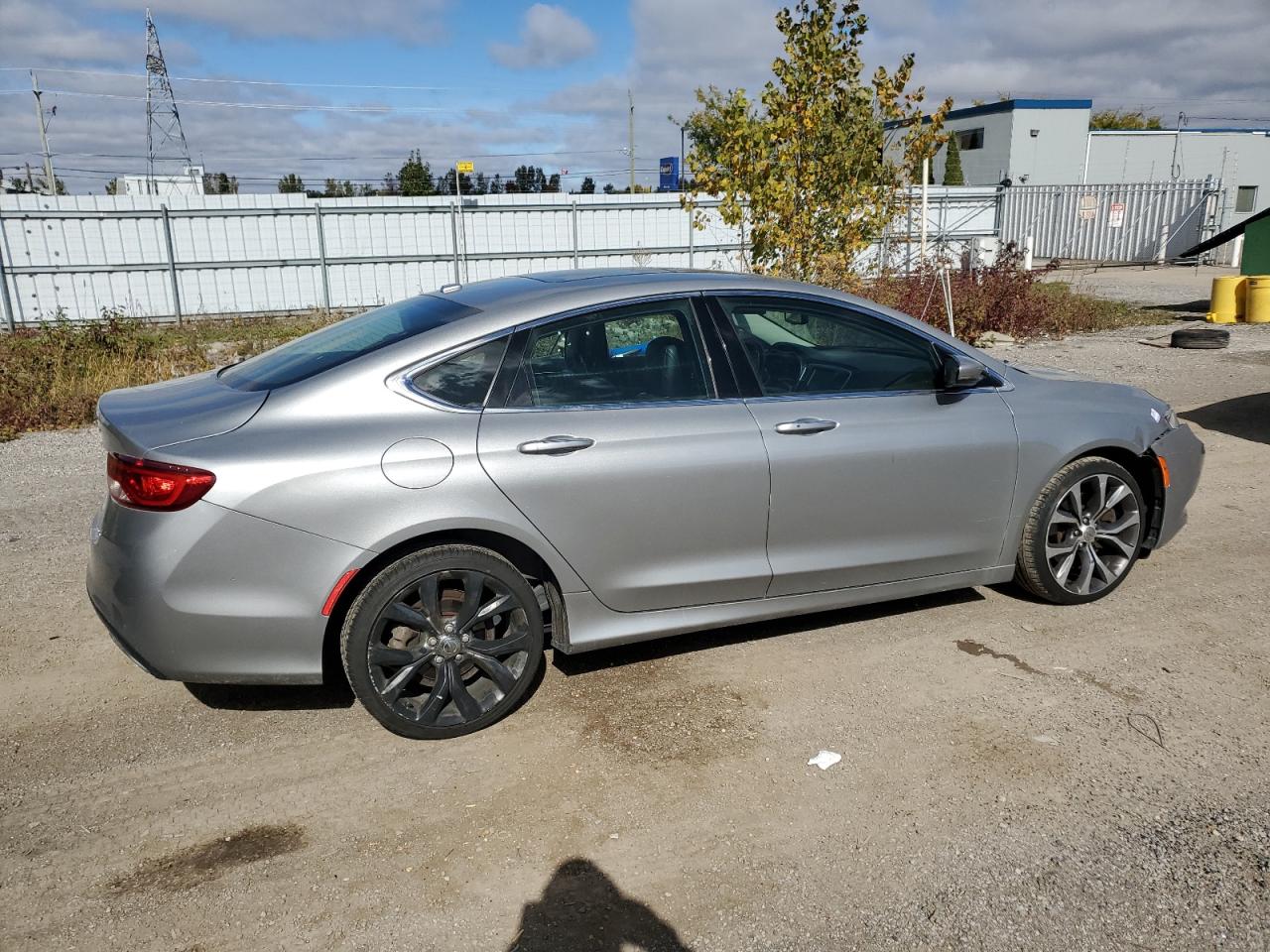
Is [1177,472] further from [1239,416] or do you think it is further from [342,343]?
[1239,416]

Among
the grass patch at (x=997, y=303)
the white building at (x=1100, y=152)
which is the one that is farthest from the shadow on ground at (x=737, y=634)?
the white building at (x=1100, y=152)

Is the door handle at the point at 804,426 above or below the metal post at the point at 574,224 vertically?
below

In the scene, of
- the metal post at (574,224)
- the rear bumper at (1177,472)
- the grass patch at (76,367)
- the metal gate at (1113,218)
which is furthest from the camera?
the metal gate at (1113,218)

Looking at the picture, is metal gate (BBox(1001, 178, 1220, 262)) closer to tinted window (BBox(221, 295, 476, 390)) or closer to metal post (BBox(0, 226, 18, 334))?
metal post (BBox(0, 226, 18, 334))

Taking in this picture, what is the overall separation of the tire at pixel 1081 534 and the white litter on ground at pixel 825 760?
5.58 ft

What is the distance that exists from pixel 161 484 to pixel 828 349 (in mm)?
2791

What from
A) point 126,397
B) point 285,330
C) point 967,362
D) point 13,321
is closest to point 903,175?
point 967,362

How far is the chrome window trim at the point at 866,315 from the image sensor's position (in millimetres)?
4180

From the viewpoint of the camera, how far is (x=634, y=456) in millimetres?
3803

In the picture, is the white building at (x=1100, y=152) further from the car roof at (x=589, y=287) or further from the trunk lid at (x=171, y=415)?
the trunk lid at (x=171, y=415)

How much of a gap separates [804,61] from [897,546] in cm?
747

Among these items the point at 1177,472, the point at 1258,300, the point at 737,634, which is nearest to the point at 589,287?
the point at 737,634

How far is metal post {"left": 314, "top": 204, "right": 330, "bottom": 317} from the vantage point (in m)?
21.1

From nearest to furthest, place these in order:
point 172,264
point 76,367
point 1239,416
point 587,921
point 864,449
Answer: point 587,921
point 864,449
point 1239,416
point 76,367
point 172,264
